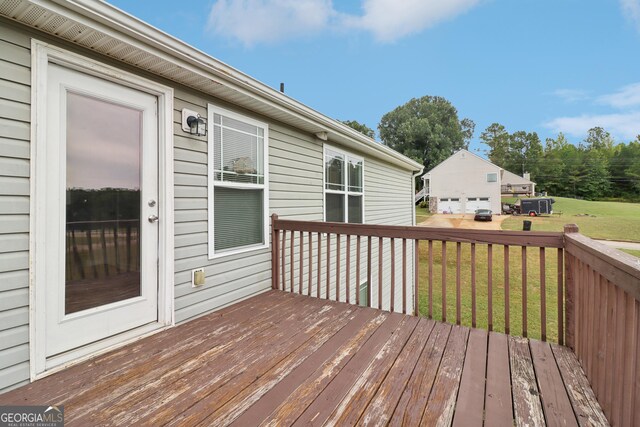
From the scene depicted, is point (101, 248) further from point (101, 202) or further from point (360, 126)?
point (360, 126)

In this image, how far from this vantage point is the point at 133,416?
1.41m

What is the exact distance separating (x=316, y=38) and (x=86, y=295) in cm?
1324

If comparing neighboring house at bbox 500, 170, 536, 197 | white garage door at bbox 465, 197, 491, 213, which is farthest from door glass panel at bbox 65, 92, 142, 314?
neighboring house at bbox 500, 170, 536, 197

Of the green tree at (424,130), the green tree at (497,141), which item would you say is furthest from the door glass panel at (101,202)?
the green tree at (497,141)

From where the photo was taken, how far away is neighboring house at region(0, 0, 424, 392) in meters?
Answer: 1.69

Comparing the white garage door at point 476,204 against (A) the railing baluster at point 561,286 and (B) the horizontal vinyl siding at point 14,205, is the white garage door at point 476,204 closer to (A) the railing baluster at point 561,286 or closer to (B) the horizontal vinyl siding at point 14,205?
(A) the railing baluster at point 561,286

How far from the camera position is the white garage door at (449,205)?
26.4 metres

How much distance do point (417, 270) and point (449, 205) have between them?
26606mm

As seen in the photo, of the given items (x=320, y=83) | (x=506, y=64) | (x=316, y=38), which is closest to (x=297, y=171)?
(x=316, y=38)

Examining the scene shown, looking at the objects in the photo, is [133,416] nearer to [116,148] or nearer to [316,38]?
[116,148]

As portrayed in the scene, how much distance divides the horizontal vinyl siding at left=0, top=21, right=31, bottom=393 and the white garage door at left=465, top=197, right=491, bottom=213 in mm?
28385

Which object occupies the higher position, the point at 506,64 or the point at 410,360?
the point at 506,64

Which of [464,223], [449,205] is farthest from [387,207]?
[449,205]

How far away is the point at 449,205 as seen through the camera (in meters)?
26.8
